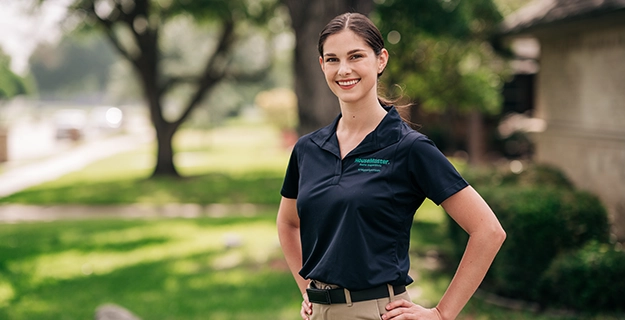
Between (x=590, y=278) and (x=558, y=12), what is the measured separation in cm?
384

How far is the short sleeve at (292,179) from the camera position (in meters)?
2.96

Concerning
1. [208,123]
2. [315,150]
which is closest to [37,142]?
[208,123]

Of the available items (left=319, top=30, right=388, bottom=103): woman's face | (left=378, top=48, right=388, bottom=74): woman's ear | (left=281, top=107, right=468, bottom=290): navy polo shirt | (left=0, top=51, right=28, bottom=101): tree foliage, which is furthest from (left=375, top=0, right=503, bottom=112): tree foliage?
(left=281, top=107, right=468, bottom=290): navy polo shirt

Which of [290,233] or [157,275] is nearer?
[290,233]

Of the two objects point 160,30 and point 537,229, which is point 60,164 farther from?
point 537,229

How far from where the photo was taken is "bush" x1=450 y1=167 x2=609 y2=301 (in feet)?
22.7

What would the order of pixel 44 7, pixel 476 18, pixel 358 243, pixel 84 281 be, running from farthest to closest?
pixel 44 7, pixel 476 18, pixel 84 281, pixel 358 243

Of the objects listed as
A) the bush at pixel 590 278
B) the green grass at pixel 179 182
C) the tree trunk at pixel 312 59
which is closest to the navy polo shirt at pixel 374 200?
the bush at pixel 590 278

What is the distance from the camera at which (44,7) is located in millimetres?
19359

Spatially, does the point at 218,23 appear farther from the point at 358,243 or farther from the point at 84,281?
the point at 358,243

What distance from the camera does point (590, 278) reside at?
6344 millimetres

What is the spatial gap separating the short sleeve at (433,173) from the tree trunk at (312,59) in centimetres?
535

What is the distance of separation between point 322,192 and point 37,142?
36.4 meters

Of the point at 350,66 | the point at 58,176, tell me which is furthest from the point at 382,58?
the point at 58,176
